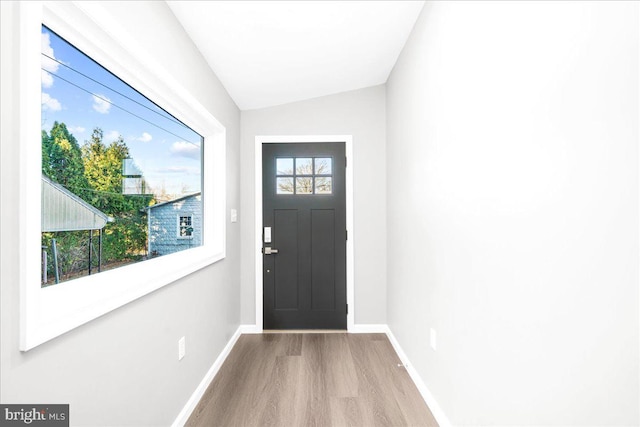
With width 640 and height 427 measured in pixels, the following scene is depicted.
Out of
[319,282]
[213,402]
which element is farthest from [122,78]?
[319,282]

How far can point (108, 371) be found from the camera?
1.23m

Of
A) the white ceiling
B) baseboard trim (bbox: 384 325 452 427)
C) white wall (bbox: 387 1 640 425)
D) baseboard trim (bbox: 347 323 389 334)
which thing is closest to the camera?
white wall (bbox: 387 1 640 425)

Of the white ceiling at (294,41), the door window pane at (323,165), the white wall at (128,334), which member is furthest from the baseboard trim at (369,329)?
the white ceiling at (294,41)

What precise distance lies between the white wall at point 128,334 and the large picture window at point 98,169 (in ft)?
0.81

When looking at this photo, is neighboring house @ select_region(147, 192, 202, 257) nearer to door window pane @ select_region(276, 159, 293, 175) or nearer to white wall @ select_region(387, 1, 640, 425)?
→ door window pane @ select_region(276, 159, 293, 175)

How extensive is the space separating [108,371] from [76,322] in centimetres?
32

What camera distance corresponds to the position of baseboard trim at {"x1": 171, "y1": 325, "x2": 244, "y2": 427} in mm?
1828

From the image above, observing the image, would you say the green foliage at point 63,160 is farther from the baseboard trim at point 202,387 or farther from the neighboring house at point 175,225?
the baseboard trim at point 202,387

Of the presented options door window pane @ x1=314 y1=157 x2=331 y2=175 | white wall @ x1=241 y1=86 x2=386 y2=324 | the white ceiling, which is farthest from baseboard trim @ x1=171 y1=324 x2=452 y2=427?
the white ceiling

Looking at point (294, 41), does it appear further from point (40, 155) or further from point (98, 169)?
point (40, 155)

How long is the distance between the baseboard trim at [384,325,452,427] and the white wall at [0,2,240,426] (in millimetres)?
1540

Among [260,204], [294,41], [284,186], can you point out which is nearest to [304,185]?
[284,186]

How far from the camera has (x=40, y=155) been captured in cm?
92

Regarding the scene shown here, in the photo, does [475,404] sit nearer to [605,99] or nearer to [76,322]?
Result: [605,99]
